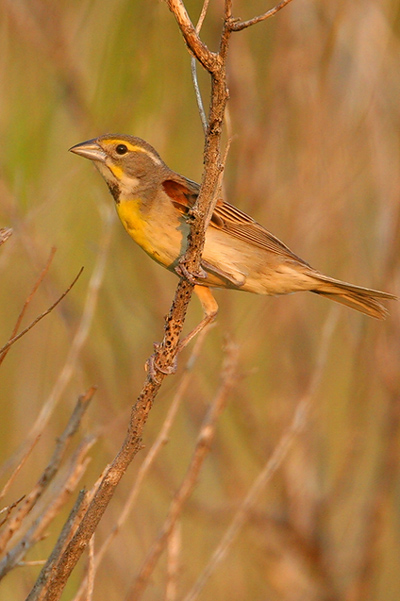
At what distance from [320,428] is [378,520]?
71 centimetres

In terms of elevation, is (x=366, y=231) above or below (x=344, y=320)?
above

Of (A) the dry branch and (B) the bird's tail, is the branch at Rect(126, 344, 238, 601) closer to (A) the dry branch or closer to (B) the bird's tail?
(A) the dry branch

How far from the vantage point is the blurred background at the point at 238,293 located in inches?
174

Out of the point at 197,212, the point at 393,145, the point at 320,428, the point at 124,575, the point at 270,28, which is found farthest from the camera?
the point at 320,428

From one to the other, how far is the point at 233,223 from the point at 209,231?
0.14 meters

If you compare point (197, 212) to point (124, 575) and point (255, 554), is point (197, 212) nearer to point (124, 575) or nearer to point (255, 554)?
point (124, 575)

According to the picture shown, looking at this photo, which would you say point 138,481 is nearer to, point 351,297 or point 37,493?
point 37,493

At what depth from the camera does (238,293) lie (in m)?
5.43

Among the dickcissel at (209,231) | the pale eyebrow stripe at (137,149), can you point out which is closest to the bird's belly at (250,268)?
the dickcissel at (209,231)

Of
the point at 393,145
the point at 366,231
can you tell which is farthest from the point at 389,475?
the point at 393,145

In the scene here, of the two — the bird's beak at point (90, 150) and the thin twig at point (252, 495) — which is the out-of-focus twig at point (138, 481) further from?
the bird's beak at point (90, 150)

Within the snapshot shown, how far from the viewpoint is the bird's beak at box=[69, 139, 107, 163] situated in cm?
391

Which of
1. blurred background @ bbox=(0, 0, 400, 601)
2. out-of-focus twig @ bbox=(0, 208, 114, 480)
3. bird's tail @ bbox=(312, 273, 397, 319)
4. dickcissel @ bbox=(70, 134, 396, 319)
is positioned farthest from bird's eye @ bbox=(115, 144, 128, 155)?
bird's tail @ bbox=(312, 273, 397, 319)

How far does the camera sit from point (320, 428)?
5383mm
